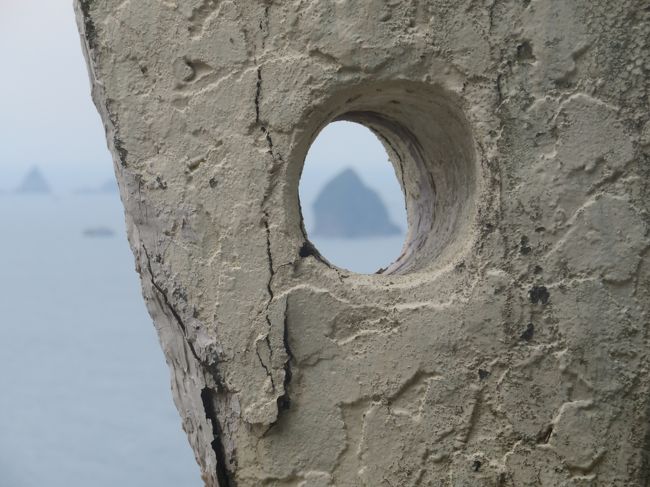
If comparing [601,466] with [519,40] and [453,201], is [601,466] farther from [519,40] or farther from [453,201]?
[519,40]

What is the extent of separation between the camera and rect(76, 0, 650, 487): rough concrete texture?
1.77 m

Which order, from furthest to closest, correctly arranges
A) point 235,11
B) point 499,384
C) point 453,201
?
point 453,201 → point 499,384 → point 235,11

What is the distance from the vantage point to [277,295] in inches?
71.4

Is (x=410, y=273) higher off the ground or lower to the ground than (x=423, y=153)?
lower

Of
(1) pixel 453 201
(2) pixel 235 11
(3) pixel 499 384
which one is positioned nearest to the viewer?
(2) pixel 235 11

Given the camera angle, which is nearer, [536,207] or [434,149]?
[536,207]

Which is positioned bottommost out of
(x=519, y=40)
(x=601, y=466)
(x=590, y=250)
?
(x=601, y=466)

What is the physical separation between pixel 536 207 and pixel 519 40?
0.96ft

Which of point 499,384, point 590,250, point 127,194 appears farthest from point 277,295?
point 590,250

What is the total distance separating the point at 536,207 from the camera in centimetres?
184

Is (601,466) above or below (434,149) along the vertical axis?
below

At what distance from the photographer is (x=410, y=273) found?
1943 millimetres

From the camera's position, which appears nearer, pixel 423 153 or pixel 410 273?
pixel 410 273

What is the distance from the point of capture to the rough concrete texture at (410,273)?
69.8 inches
